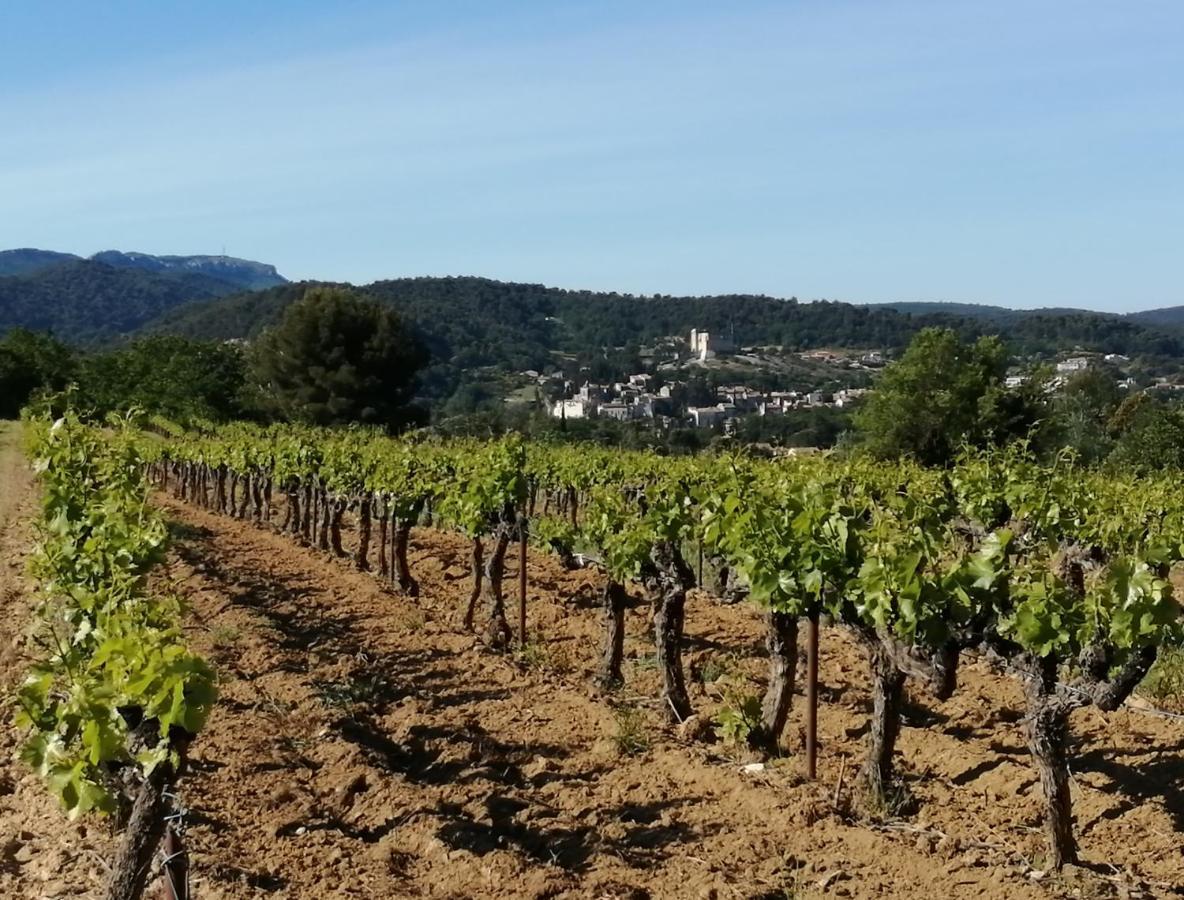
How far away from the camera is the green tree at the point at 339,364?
50844 mm

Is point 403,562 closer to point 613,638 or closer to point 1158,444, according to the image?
point 613,638

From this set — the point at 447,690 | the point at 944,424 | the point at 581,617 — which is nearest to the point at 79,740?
the point at 447,690

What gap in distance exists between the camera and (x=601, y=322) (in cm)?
16012

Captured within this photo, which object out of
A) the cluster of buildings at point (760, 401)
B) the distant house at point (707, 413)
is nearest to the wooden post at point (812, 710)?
the distant house at point (707, 413)

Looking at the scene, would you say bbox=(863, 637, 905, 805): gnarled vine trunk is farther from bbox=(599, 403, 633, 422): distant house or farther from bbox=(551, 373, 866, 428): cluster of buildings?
bbox=(551, 373, 866, 428): cluster of buildings

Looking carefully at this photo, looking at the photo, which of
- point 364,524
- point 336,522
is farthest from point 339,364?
point 364,524

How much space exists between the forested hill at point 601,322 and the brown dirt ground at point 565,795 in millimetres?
110470

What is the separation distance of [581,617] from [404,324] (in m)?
44.9

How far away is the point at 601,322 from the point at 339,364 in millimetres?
110635

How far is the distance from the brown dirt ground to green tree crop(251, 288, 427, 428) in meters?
40.9

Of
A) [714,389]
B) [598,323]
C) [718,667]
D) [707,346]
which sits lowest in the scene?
[714,389]

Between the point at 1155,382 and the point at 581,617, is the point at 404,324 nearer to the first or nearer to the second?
the point at 581,617

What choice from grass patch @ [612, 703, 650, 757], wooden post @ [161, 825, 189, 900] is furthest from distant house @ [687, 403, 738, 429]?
wooden post @ [161, 825, 189, 900]

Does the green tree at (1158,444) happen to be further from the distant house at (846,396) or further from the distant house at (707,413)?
the distant house at (846,396)
